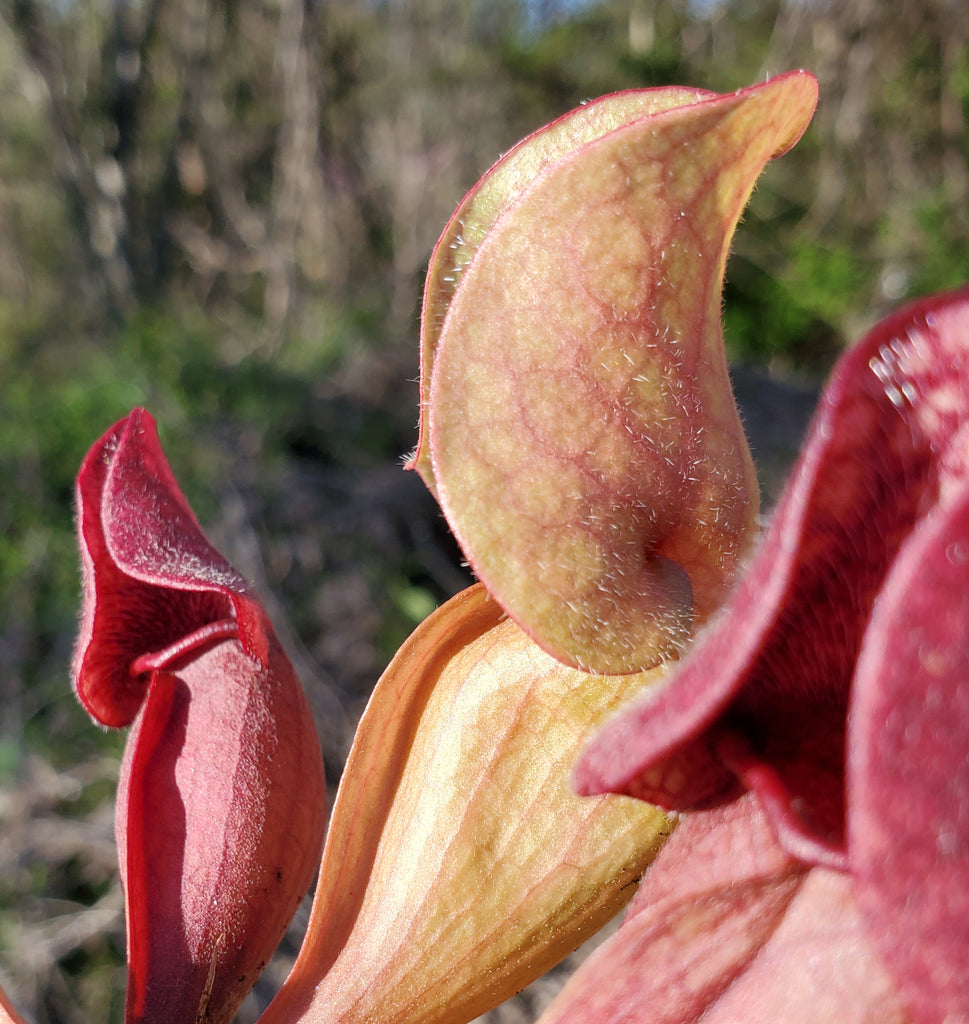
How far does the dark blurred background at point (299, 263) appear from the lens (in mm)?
2352

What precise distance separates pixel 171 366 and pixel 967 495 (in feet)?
11.6

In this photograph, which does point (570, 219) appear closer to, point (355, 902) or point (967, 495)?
point (967, 495)

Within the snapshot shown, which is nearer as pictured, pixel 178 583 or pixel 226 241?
pixel 178 583

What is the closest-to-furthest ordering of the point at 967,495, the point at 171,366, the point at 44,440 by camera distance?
the point at 967,495
the point at 44,440
the point at 171,366

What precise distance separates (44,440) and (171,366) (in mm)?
571

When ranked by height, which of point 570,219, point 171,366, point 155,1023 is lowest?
point 155,1023

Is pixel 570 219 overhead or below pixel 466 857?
overhead

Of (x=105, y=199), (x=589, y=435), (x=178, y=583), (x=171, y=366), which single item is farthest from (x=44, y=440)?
(x=589, y=435)

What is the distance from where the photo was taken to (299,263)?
545cm

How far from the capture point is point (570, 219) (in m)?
0.37

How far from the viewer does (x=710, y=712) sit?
0.86 ft

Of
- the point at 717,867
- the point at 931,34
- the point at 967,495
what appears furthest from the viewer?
the point at 931,34

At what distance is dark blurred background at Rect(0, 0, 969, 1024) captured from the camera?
2.35 meters

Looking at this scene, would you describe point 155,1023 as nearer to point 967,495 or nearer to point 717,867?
point 717,867
